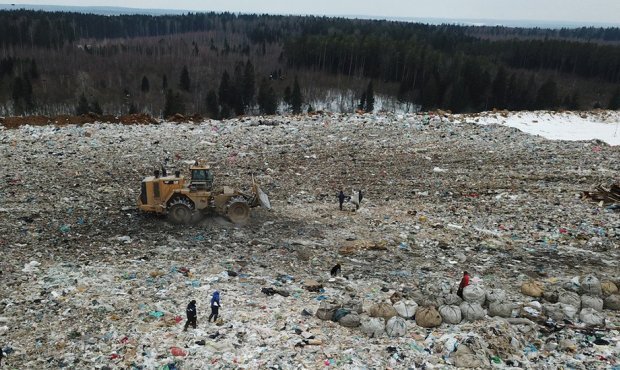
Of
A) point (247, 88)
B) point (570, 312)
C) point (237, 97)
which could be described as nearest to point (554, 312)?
point (570, 312)

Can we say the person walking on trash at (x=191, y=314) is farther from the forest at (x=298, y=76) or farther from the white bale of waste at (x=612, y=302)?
the forest at (x=298, y=76)

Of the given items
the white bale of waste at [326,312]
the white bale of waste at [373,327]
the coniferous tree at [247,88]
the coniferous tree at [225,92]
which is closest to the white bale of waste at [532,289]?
the white bale of waste at [373,327]

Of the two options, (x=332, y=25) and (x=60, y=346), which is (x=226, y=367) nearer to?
(x=60, y=346)

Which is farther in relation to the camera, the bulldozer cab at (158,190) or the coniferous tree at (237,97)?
the coniferous tree at (237,97)

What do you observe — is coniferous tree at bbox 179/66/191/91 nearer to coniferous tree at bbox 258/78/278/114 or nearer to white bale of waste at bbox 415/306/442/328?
coniferous tree at bbox 258/78/278/114

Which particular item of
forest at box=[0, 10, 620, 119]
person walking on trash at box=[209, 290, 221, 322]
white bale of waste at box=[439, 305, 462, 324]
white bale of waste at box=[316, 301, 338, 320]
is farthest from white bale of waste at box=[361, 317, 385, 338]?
forest at box=[0, 10, 620, 119]

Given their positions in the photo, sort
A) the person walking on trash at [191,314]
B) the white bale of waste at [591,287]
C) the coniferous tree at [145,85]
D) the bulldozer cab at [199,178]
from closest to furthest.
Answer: the person walking on trash at [191,314] → the white bale of waste at [591,287] → the bulldozer cab at [199,178] → the coniferous tree at [145,85]

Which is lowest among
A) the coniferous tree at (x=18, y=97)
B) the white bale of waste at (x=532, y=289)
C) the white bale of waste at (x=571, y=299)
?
the coniferous tree at (x=18, y=97)

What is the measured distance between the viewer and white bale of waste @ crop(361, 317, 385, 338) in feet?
18.6

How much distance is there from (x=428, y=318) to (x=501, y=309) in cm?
105

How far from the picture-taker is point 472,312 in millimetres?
5926

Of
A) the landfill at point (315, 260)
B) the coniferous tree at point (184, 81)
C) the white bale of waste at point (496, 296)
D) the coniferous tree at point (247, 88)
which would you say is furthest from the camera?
the coniferous tree at point (184, 81)

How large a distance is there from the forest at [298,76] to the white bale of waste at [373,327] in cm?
3074

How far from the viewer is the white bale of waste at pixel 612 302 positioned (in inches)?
246
